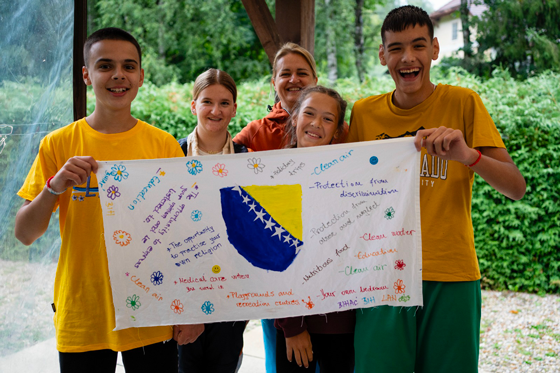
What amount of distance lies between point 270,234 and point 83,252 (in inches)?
31.8

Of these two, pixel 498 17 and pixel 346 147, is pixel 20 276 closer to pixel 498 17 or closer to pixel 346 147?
pixel 346 147

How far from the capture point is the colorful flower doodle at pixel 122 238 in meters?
1.98

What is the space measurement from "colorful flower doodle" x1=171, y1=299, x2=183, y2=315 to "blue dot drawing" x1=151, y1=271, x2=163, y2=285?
0.11 m

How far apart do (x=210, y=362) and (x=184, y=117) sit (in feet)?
17.9

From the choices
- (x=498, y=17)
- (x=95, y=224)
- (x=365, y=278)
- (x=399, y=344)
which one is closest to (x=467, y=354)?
(x=399, y=344)

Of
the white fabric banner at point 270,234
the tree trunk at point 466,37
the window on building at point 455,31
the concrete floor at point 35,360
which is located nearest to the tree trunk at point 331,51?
the tree trunk at point 466,37

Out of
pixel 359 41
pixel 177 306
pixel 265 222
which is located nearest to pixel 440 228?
pixel 265 222

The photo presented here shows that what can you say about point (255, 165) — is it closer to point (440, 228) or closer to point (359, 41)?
point (440, 228)

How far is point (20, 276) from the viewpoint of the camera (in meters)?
2.88

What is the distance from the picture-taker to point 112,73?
200cm

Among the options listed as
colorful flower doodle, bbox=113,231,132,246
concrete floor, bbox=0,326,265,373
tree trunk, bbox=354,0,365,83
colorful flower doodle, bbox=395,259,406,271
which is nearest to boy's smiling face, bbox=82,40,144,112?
colorful flower doodle, bbox=113,231,132,246

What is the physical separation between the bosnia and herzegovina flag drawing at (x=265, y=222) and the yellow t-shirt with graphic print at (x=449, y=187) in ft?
1.89

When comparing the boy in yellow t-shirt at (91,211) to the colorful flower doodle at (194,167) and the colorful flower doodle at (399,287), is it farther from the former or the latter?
the colorful flower doodle at (399,287)

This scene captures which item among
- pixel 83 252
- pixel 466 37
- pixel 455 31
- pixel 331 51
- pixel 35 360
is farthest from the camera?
pixel 455 31
